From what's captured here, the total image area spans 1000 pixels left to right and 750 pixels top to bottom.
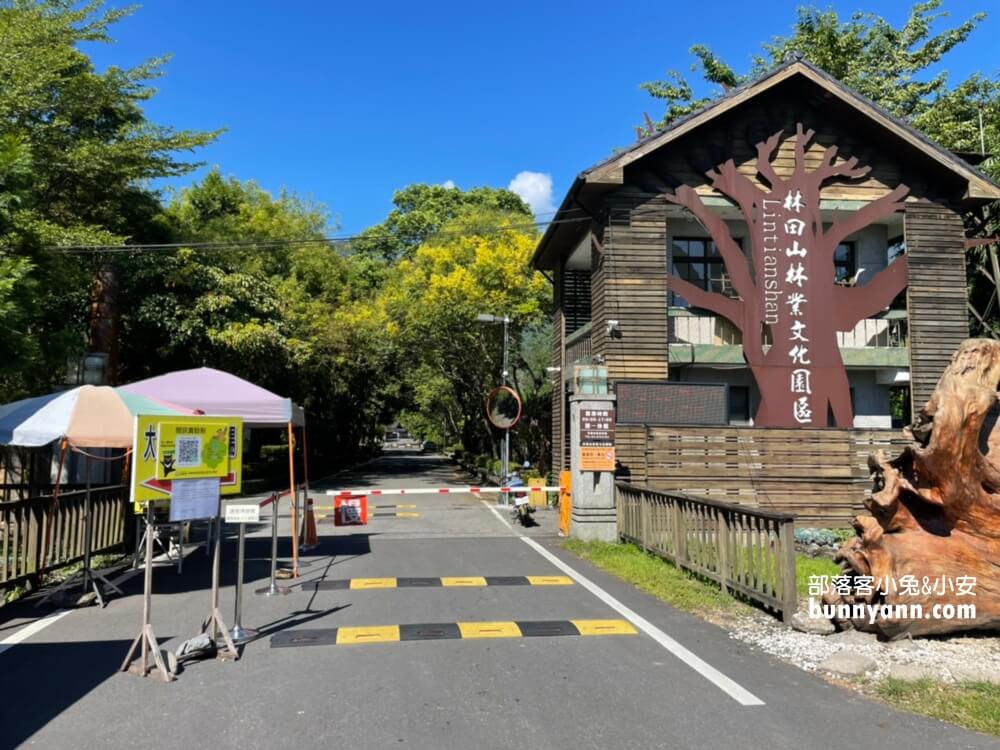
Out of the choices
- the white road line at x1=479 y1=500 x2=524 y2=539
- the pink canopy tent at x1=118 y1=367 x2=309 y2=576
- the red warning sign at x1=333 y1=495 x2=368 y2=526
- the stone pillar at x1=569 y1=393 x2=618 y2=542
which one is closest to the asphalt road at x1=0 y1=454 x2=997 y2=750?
the pink canopy tent at x1=118 y1=367 x2=309 y2=576

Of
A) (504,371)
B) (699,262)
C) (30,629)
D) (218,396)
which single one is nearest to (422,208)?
(504,371)

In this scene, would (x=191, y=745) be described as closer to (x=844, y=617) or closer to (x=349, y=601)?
(x=349, y=601)

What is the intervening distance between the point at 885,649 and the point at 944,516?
1634mm

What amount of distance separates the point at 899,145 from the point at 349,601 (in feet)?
54.7

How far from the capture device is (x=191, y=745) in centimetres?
428

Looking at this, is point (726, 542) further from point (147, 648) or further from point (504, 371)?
point (504, 371)

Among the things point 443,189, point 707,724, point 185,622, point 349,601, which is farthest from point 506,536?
point 443,189

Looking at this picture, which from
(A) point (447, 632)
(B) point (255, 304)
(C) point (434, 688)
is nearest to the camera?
(C) point (434, 688)

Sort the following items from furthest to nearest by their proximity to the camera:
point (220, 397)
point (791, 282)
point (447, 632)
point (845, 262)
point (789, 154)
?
point (845, 262), point (789, 154), point (791, 282), point (220, 397), point (447, 632)

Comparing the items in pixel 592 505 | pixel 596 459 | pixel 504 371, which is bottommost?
pixel 592 505

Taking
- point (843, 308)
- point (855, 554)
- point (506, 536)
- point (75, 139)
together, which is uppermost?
point (75, 139)

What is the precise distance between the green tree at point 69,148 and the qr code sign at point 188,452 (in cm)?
662

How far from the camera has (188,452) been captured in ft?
20.1

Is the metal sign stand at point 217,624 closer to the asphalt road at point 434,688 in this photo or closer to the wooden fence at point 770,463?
the asphalt road at point 434,688
